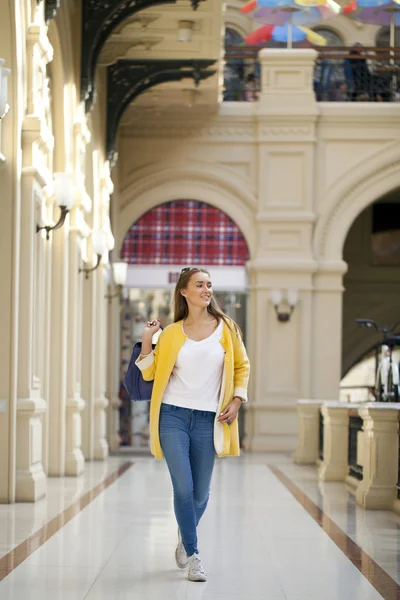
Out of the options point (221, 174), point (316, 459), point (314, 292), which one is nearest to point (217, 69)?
point (221, 174)

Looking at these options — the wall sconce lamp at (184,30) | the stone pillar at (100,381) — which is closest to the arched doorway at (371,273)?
the stone pillar at (100,381)

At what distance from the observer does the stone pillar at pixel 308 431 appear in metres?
15.0

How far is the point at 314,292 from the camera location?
60.0ft

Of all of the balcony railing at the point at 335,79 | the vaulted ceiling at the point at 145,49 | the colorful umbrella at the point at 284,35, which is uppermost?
the colorful umbrella at the point at 284,35

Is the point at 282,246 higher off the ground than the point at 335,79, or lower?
lower

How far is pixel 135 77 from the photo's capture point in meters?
15.2

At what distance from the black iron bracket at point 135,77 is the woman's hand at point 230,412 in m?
9.92

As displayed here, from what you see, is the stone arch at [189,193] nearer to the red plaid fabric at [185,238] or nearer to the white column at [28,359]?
the red plaid fabric at [185,238]

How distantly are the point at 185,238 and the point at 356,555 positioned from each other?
12.4 metres

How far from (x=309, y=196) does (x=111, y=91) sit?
4421 mm

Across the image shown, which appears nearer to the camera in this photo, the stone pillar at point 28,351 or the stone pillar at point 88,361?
the stone pillar at point 28,351

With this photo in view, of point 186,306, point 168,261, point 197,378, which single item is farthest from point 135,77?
point 197,378

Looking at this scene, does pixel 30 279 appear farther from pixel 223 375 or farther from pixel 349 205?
pixel 349 205

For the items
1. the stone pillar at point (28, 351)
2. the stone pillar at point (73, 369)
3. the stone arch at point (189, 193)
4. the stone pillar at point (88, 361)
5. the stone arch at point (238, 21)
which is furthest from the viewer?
the stone arch at point (238, 21)
